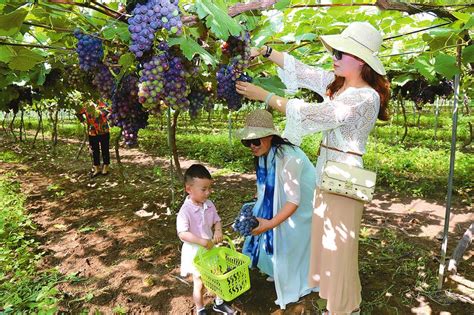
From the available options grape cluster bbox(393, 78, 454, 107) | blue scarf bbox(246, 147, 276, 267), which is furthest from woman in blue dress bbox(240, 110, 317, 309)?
grape cluster bbox(393, 78, 454, 107)

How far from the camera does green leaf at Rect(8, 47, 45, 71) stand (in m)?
2.12

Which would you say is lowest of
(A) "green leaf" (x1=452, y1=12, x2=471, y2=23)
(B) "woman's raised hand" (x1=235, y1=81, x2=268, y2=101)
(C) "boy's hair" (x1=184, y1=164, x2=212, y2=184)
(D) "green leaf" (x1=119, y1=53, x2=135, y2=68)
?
(C) "boy's hair" (x1=184, y1=164, x2=212, y2=184)

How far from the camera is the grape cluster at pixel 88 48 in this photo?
6.07 feet

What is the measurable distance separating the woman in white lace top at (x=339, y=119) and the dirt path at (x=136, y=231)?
0.72 m

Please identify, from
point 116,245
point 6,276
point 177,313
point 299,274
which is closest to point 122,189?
point 116,245

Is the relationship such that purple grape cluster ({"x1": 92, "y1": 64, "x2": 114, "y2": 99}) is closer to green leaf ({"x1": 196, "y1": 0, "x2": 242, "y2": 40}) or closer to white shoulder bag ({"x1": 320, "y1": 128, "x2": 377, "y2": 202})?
green leaf ({"x1": 196, "y1": 0, "x2": 242, "y2": 40})

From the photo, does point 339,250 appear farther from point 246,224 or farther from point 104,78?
point 104,78

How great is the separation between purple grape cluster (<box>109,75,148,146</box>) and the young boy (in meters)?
0.58

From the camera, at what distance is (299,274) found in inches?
114

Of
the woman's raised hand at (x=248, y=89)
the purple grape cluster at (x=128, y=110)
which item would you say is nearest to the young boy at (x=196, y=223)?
the purple grape cluster at (x=128, y=110)

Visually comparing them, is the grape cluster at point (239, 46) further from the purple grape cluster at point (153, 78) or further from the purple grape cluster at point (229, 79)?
the purple grape cluster at point (153, 78)

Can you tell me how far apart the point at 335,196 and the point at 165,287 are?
1.95 meters

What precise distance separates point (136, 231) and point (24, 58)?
2.89 metres

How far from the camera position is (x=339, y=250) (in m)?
2.22
